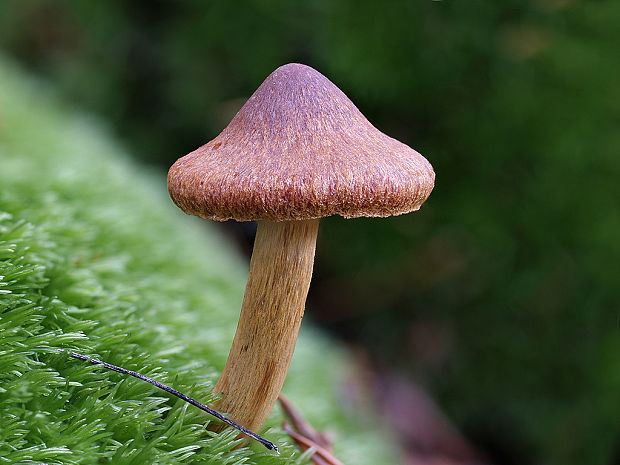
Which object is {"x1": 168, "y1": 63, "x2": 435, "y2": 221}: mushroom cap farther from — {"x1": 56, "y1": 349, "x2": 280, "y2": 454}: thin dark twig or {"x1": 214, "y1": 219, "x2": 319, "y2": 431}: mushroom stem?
{"x1": 56, "y1": 349, "x2": 280, "y2": 454}: thin dark twig

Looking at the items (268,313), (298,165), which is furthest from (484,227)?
(298,165)

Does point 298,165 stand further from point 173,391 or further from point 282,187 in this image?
point 173,391

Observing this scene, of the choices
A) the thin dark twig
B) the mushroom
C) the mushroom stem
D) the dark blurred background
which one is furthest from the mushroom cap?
the dark blurred background

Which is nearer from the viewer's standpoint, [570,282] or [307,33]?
[570,282]

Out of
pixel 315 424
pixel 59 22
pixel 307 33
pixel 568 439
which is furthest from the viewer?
pixel 59 22

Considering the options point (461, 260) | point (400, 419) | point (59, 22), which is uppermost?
point (59, 22)

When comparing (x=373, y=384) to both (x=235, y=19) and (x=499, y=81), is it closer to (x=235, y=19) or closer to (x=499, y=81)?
(x=499, y=81)

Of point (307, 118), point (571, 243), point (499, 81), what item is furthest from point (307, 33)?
point (307, 118)

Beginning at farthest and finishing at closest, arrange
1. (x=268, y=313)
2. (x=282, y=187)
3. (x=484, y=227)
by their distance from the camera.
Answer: (x=484, y=227)
(x=268, y=313)
(x=282, y=187)
